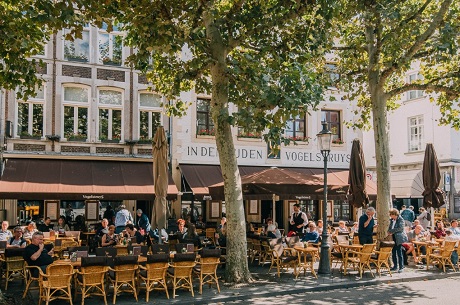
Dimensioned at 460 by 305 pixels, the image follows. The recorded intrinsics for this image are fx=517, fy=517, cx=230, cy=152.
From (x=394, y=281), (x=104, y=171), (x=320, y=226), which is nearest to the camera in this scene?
(x=394, y=281)

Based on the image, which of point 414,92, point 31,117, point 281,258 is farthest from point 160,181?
point 414,92

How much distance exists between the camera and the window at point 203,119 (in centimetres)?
2333

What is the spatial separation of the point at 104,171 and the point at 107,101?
10.2ft

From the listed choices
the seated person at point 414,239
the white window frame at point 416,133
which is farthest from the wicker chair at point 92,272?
the white window frame at point 416,133

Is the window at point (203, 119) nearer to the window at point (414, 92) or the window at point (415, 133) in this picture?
the window at point (414, 92)

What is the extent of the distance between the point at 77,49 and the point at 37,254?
12694mm

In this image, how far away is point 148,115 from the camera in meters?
22.5

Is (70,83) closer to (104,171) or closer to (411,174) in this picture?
(104,171)

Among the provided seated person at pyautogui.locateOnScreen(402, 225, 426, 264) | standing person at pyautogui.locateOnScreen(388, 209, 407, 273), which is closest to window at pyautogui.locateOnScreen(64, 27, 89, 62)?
standing person at pyautogui.locateOnScreen(388, 209, 407, 273)

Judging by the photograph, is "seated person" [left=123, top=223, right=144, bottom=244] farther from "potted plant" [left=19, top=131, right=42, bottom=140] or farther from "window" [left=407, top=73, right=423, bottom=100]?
"window" [left=407, top=73, right=423, bottom=100]

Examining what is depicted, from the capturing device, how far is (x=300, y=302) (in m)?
10.7

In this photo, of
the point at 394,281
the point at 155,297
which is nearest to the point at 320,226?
the point at 394,281

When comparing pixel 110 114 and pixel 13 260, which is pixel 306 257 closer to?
pixel 13 260

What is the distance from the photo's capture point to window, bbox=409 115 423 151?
106 feet
